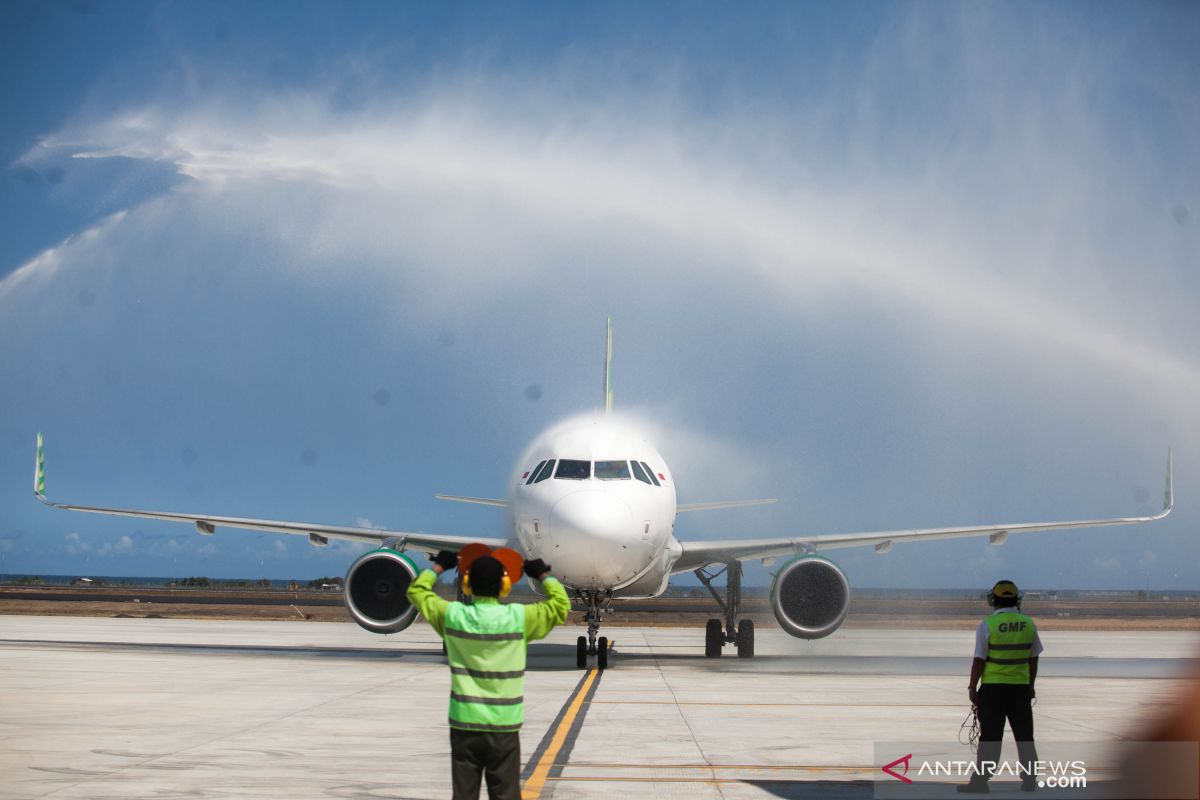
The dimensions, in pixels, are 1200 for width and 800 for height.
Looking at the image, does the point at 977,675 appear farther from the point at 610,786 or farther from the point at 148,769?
the point at 148,769

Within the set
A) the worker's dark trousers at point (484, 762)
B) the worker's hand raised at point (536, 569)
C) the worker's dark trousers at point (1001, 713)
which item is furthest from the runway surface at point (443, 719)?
the worker's hand raised at point (536, 569)

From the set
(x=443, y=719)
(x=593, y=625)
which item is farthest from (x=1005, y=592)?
(x=593, y=625)

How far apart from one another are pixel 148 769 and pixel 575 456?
35.9ft

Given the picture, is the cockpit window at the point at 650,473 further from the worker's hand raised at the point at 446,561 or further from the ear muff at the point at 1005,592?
the worker's hand raised at the point at 446,561

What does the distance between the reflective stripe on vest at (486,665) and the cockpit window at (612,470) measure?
42.8ft

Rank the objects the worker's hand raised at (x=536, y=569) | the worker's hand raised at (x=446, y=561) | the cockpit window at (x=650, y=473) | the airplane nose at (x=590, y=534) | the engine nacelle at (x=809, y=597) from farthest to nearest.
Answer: the engine nacelle at (x=809, y=597) → the cockpit window at (x=650, y=473) → the airplane nose at (x=590, y=534) → the worker's hand raised at (x=446, y=561) → the worker's hand raised at (x=536, y=569)

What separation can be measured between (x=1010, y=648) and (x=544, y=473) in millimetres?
11475

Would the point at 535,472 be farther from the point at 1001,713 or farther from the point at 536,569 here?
the point at 536,569

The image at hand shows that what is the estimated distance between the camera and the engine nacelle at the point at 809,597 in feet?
69.5

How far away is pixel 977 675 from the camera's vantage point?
8625mm

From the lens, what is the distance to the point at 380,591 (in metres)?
21.3

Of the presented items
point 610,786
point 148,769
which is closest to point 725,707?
point 610,786

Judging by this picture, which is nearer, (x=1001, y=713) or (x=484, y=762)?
(x=484, y=762)

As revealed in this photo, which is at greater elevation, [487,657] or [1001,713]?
[1001,713]
